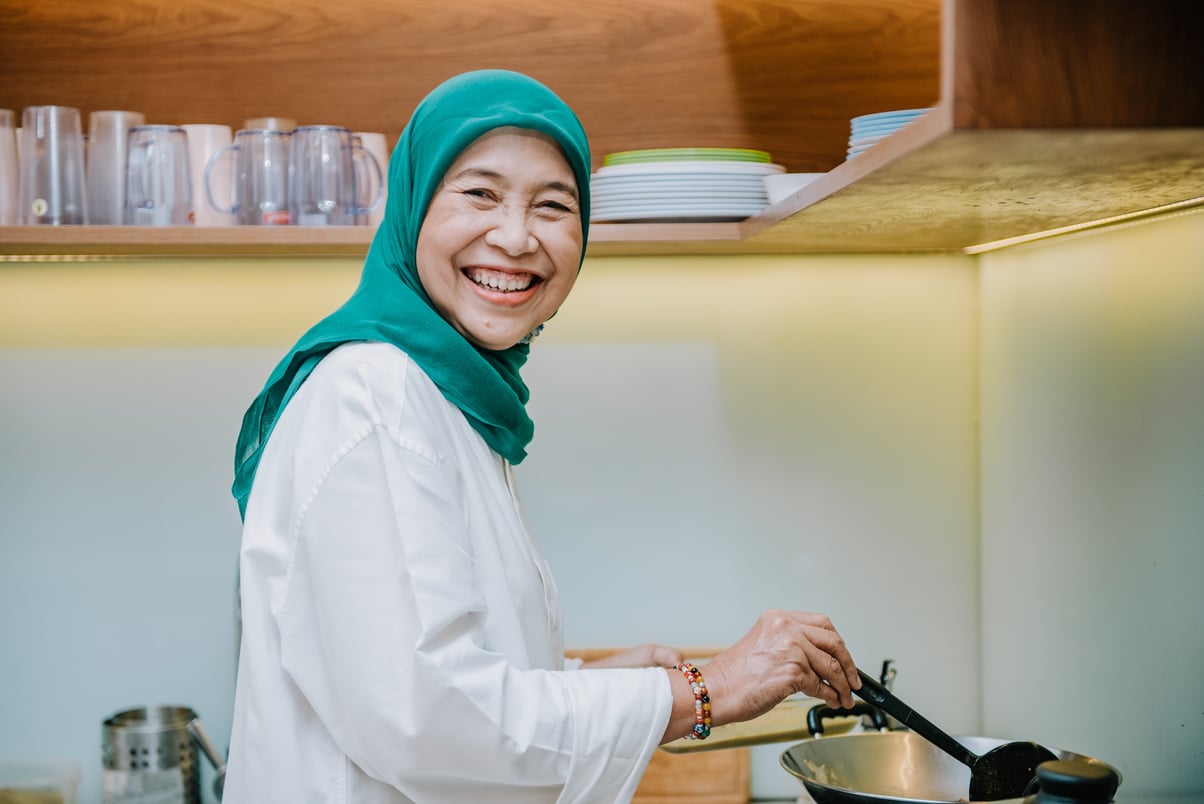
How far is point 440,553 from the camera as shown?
39.1 inches

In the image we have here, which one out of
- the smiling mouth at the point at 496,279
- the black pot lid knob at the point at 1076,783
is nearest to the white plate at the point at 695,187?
the smiling mouth at the point at 496,279

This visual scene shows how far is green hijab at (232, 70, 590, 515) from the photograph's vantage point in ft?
3.72

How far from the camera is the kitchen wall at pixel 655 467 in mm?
1862

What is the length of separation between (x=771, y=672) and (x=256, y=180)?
89 centimetres

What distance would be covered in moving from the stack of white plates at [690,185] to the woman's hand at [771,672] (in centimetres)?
61

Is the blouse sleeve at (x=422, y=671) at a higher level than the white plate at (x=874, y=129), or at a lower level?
lower

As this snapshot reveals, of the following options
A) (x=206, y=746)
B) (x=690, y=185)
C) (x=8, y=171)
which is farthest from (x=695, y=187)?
(x=206, y=746)

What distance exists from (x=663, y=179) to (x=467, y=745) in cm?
82

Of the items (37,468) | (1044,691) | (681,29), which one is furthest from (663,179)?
(37,468)

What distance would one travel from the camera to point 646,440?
192cm

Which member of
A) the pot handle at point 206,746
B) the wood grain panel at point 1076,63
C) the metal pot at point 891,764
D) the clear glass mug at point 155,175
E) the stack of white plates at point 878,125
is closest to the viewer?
the wood grain panel at point 1076,63

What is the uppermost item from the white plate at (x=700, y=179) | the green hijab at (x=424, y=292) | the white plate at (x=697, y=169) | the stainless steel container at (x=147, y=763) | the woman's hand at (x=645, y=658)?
the white plate at (x=697, y=169)

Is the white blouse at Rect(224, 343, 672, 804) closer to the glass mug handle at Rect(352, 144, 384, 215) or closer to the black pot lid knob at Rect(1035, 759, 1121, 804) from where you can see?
the black pot lid knob at Rect(1035, 759, 1121, 804)

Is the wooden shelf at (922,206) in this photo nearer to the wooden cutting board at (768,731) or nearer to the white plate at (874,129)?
the white plate at (874,129)
